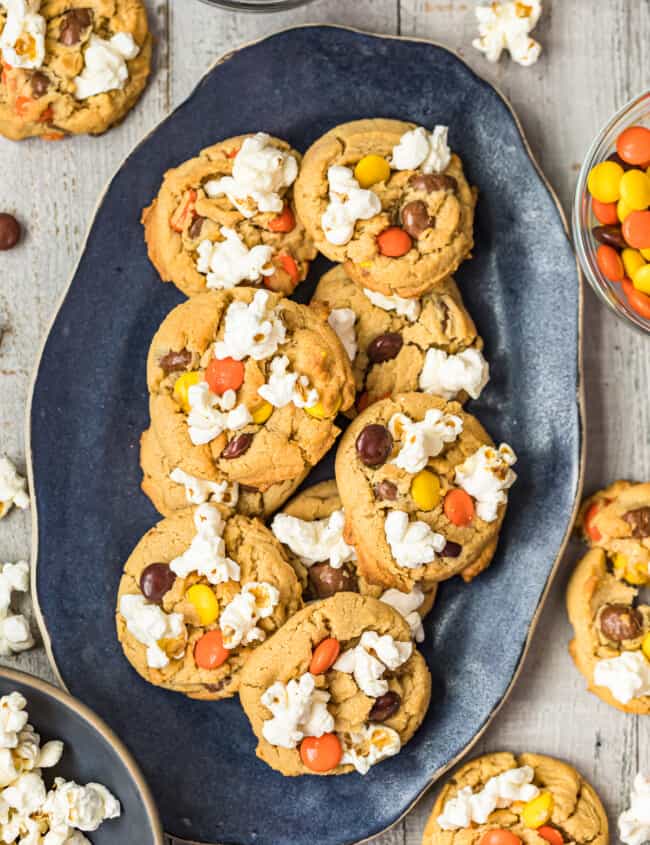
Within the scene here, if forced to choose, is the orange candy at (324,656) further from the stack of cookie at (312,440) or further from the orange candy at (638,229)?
the orange candy at (638,229)

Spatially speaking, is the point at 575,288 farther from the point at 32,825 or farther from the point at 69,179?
the point at 32,825

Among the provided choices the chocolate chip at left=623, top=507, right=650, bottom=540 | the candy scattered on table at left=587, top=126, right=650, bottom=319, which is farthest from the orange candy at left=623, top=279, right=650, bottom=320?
the chocolate chip at left=623, top=507, right=650, bottom=540

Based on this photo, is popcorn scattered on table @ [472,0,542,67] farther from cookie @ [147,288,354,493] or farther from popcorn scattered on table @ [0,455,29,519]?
popcorn scattered on table @ [0,455,29,519]

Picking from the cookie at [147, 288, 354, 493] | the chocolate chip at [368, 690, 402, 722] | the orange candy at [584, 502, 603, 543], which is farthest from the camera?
the orange candy at [584, 502, 603, 543]

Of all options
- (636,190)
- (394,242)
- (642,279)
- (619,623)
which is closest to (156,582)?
(394,242)

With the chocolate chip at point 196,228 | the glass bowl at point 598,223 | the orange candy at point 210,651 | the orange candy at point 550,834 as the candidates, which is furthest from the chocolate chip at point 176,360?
the orange candy at point 550,834

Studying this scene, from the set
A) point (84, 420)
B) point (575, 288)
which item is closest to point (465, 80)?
point (575, 288)
